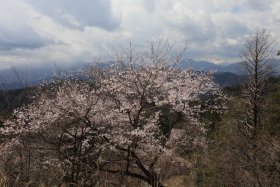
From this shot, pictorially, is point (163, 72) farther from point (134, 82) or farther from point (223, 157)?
point (223, 157)

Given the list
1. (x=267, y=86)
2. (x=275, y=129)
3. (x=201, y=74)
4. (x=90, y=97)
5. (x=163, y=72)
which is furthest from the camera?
(x=267, y=86)

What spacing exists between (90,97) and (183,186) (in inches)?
591

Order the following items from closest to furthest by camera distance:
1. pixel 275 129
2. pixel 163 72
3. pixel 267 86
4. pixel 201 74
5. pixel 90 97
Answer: pixel 90 97 → pixel 163 72 → pixel 201 74 → pixel 275 129 → pixel 267 86

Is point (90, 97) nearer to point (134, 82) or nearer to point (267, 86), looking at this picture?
point (134, 82)

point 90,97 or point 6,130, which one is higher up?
point 90,97

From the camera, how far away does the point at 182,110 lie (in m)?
17.2

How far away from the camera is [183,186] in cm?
2808

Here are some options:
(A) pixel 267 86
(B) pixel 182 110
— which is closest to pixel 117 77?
(B) pixel 182 110

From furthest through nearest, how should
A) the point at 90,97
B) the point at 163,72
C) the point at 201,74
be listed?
the point at 201,74 < the point at 163,72 < the point at 90,97

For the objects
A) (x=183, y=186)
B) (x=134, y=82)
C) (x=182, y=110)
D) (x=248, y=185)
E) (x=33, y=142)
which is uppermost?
(x=134, y=82)

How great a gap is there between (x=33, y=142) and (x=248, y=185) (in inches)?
360

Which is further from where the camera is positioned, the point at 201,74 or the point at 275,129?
the point at 275,129

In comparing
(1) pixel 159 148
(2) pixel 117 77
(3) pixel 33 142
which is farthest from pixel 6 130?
(1) pixel 159 148

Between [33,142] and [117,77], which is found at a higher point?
[117,77]
